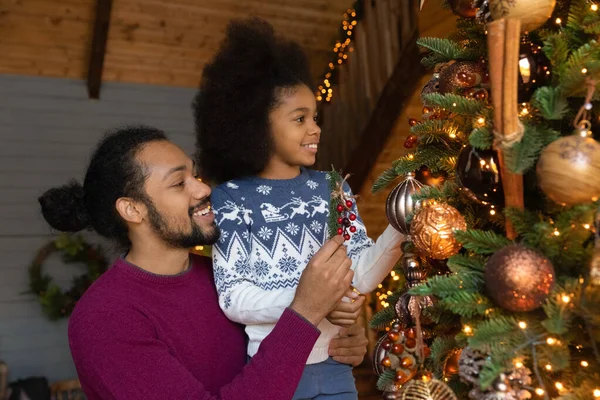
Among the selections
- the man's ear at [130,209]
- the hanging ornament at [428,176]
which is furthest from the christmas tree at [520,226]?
the man's ear at [130,209]

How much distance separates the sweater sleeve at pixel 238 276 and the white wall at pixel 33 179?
3611 millimetres

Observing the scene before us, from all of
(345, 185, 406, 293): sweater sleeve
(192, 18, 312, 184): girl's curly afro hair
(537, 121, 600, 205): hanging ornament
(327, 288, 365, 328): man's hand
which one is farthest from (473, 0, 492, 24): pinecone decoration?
(192, 18, 312, 184): girl's curly afro hair

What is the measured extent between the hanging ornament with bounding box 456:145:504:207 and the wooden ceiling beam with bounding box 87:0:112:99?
374 cm

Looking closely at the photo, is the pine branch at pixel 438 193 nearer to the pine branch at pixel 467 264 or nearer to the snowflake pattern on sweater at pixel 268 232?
the pine branch at pixel 467 264

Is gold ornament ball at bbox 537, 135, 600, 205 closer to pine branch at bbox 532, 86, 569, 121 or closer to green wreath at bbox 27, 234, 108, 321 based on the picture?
pine branch at bbox 532, 86, 569, 121

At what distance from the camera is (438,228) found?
0.97 m

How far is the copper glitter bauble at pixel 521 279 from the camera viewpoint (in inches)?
30.9

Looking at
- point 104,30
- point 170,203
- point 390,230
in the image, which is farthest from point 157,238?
point 104,30

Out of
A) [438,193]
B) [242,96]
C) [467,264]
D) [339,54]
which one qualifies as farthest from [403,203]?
[339,54]

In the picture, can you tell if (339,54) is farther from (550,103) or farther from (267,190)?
(550,103)

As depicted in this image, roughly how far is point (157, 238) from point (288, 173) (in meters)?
0.38

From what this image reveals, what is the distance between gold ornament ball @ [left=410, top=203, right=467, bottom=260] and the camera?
969 mm

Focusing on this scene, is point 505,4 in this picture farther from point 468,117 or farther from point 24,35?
point 24,35

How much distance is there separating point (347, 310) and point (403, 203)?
357 millimetres
